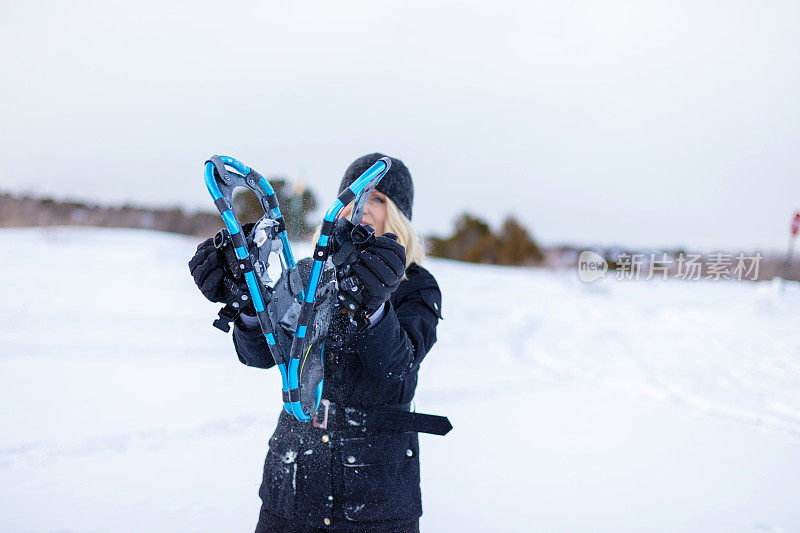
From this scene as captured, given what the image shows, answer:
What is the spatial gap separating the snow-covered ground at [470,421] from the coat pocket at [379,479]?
1.78 metres

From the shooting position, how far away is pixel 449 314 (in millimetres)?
10289

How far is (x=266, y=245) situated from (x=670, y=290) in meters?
10.3

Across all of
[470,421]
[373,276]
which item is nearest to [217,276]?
[373,276]

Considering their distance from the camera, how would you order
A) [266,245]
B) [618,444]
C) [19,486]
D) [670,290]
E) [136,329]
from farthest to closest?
[670,290], [136,329], [618,444], [19,486], [266,245]

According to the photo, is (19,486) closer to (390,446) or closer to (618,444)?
(390,446)

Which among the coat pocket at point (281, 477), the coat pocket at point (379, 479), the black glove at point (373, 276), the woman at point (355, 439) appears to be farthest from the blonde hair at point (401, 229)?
the coat pocket at point (281, 477)

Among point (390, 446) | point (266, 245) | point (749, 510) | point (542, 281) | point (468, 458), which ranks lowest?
point (542, 281)

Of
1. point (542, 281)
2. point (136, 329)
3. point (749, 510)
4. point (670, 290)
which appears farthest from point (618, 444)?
point (542, 281)

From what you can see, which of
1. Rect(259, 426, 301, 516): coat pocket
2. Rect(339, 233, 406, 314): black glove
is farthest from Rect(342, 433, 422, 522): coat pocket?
Rect(339, 233, 406, 314): black glove

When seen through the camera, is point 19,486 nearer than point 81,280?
Yes

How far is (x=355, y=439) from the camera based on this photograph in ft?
4.73

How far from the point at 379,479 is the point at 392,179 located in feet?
3.18

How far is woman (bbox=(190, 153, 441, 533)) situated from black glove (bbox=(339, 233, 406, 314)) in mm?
83

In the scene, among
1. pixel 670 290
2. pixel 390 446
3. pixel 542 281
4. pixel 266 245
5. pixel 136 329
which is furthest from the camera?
pixel 542 281
